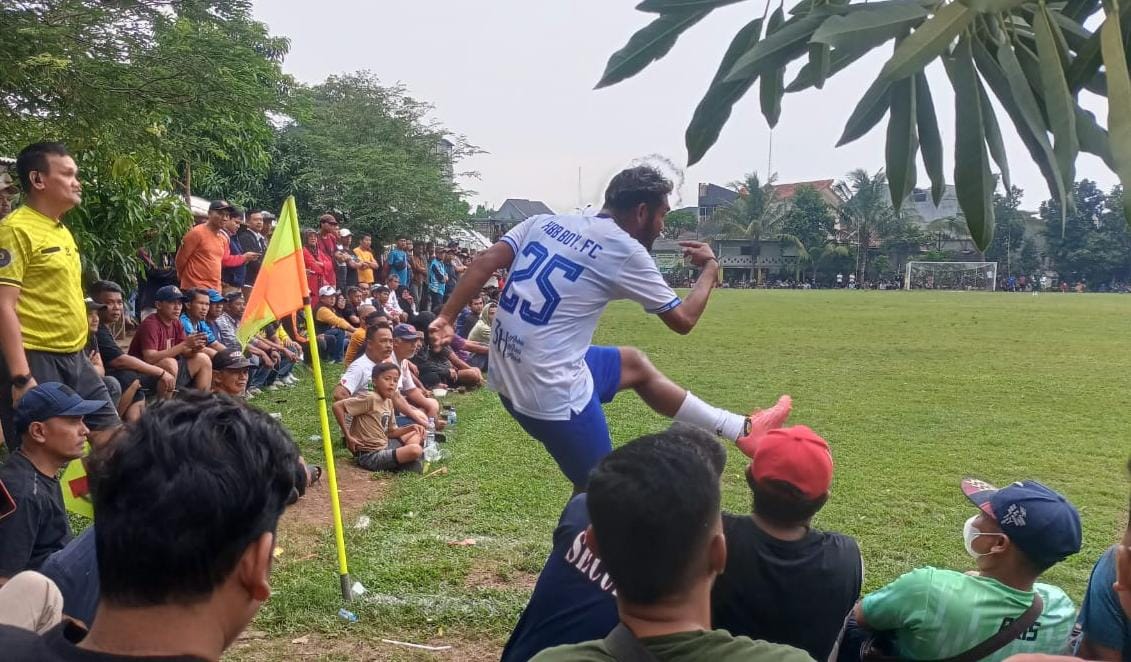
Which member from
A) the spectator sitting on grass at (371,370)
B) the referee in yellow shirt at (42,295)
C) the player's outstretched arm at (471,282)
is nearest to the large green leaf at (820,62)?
the player's outstretched arm at (471,282)

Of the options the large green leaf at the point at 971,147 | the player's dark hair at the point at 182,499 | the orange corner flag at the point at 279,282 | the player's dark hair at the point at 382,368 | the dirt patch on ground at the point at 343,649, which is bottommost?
the dirt patch on ground at the point at 343,649

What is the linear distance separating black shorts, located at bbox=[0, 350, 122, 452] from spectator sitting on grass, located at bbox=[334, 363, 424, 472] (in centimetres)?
258

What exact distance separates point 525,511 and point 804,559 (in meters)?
3.59

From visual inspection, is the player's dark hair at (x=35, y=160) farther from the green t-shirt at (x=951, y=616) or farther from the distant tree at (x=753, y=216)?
the distant tree at (x=753, y=216)

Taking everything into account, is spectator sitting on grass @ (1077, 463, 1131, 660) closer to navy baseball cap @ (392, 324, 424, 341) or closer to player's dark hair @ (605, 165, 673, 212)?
player's dark hair @ (605, 165, 673, 212)

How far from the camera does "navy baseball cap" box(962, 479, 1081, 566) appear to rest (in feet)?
8.34

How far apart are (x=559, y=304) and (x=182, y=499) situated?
87.0 inches

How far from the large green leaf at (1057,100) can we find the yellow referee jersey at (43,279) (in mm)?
4314

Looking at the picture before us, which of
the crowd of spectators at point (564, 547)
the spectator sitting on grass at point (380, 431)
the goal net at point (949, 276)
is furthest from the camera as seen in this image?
the goal net at point (949, 276)

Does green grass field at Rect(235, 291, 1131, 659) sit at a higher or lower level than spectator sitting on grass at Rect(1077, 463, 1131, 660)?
lower

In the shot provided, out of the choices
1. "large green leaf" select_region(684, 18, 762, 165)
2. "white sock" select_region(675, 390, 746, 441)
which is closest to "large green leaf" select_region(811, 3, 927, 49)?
"large green leaf" select_region(684, 18, 762, 165)

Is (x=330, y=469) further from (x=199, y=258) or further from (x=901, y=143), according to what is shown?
(x=199, y=258)

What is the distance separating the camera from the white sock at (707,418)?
4184 millimetres

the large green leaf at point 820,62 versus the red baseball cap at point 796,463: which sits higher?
the large green leaf at point 820,62
